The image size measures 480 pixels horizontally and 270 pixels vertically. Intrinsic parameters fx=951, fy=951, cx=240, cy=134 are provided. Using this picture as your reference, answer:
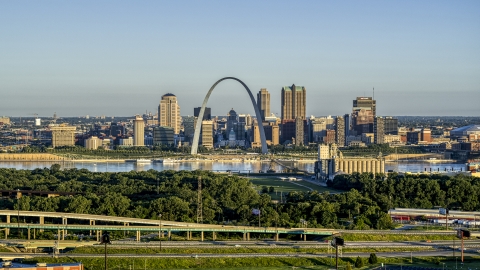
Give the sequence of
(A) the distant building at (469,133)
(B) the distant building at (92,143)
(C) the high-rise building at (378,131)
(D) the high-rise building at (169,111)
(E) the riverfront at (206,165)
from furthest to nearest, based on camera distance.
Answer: (D) the high-rise building at (169,111)
(C) the high-rise building at (378,131)
(A) the distant building at (469,133)
(B) the distant building at (92,143)
(E) the riverfront at (206,165)

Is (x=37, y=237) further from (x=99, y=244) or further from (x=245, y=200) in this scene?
(x=245, y=200)

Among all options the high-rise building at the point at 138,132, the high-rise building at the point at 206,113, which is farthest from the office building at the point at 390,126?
the high-rise building at the point at 138,132

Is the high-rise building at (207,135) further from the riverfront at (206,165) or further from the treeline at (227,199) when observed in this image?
the treeline at (227,199)

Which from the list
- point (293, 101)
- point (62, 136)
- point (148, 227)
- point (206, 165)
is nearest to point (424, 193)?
point (148, 227)

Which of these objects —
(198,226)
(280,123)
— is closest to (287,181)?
(198,226)

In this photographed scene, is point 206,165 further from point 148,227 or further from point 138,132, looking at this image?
point 148,227

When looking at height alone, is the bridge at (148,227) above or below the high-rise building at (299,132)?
below
